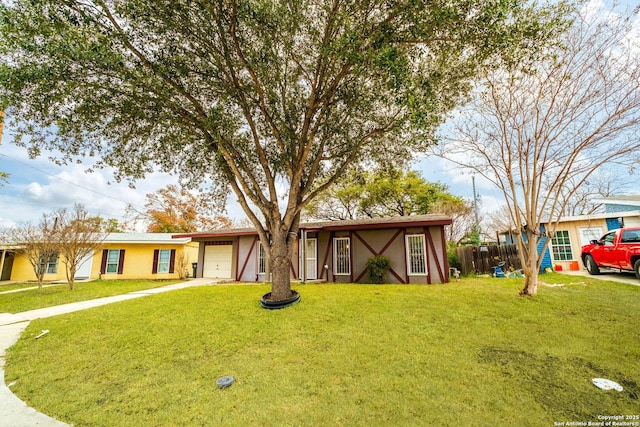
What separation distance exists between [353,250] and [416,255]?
2587 millimetres

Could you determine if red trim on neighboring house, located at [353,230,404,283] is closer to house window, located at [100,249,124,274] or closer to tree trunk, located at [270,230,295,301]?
tree trunk, located at [270,230,295,301]

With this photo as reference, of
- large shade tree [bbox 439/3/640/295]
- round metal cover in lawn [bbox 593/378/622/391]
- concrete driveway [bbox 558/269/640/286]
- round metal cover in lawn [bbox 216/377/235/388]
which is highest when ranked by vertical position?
large shade tree [bbox 439/3/640/295]

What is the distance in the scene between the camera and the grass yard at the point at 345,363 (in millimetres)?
2811

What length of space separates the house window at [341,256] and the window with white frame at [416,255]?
2.52 metres

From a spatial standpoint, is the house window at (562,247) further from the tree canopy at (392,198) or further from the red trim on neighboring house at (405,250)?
the red trim on neighboring house at (405,250)

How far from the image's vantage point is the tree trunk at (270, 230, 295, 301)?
22.8ft

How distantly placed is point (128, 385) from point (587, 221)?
17.3m

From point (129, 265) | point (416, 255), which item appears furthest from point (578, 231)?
point (129, 265)

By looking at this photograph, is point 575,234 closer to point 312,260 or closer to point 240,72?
point 312,260

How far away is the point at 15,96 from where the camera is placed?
553cm

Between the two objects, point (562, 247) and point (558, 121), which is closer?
point (558, 121)

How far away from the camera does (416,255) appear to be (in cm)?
1121

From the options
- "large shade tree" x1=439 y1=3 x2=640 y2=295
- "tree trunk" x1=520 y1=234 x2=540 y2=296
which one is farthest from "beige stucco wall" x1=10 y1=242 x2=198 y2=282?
Result: "tree trunk" x1=520 y1=234 x2=540 y2=296

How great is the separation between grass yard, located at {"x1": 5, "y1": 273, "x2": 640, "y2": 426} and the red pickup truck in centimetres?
283
